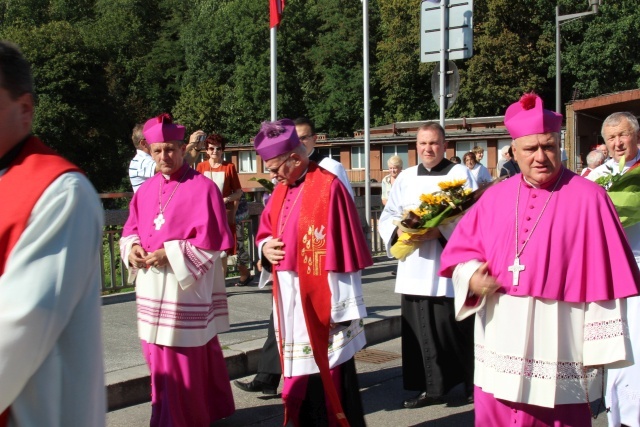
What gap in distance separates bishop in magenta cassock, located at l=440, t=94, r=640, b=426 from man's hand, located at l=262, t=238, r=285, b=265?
1.34 meters

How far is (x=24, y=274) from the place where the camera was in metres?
2.07

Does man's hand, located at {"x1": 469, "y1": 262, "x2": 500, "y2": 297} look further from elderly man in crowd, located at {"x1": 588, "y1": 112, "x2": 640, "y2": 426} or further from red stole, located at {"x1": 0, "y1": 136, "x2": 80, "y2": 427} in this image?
red stole, located at {"x1": 0, "y1": 136, "x2": 80, "y2": 427}

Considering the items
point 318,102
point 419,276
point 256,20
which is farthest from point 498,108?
point 419,276

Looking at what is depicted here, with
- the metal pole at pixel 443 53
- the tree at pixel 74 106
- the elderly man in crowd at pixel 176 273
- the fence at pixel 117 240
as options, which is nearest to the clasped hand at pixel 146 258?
the elderly man in crowd at pixel 176 273

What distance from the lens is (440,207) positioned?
→ 5.77 m

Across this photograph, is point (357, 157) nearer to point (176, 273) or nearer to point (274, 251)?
point (176, 273)

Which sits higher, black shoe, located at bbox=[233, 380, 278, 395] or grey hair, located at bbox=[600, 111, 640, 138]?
grey hair, located at bbox=[600, 111, 640, 138]

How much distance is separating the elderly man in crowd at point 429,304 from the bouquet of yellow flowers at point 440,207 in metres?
0.46

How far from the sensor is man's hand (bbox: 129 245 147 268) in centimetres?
532

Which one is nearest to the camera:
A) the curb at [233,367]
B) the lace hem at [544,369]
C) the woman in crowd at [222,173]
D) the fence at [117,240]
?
the lace hem at [544,369]

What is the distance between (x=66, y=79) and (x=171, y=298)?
5055 centimetres

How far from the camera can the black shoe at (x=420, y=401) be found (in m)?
6.34

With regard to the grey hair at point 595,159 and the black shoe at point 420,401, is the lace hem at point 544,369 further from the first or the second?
the grey hair at point 595,159

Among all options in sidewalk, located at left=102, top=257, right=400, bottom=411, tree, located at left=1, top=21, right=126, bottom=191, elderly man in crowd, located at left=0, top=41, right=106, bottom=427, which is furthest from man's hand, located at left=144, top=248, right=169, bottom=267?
tree, located at left=1, top=21, right=126, bottom=191
